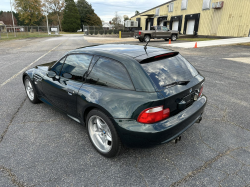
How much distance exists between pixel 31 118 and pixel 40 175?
66.9 inches

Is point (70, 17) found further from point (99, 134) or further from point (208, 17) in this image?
point (99, 134)

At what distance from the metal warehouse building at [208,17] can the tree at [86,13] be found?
5168 cm

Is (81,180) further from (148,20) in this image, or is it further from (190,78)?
(148,20)

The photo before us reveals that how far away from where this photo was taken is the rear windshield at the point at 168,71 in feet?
7.60

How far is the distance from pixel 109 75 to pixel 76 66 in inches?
32.3

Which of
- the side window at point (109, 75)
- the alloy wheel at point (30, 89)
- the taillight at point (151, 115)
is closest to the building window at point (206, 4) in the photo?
the alloy wheel at point (30, 89)

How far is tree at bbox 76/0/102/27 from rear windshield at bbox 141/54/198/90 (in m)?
86.7

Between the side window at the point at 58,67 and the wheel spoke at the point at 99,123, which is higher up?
the side window at the point at 58,67

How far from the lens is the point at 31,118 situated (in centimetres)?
360

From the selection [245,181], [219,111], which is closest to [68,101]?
[245,181]

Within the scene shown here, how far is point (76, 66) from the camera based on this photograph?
118 inches

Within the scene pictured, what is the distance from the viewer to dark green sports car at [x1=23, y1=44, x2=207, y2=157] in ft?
6.98

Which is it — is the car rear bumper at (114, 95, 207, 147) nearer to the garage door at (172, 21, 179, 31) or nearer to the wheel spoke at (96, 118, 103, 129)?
the wheel spoke at (96, 118, 103, 129)

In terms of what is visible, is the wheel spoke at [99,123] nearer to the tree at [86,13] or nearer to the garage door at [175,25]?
the garage door at [175,25]
